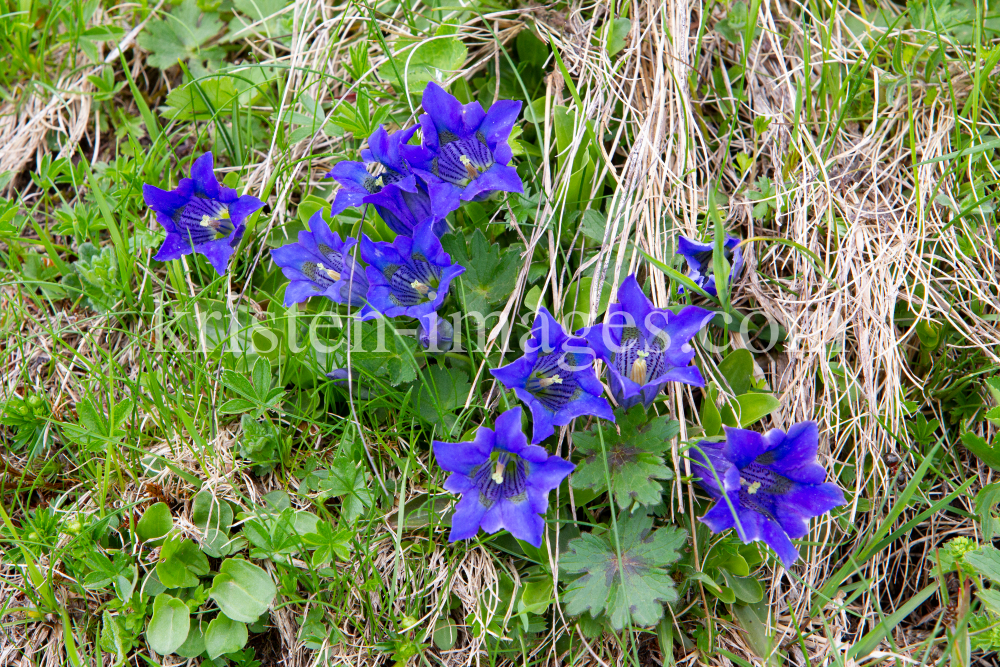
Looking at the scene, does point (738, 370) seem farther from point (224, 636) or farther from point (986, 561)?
point (224, 636)

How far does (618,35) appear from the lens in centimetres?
242

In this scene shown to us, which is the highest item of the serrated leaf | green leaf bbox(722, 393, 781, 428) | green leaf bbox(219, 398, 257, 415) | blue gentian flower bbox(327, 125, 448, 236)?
blue gentian flower bbox(327, 125, 448, 236)

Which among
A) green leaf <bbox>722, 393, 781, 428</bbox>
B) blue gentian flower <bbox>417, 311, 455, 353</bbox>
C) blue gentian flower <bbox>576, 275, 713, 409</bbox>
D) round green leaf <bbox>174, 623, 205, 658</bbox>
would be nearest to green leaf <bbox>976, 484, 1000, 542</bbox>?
green leaf <bbox>722, 393, 781, 428</bbox>

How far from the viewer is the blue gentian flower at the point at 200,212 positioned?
2203mm

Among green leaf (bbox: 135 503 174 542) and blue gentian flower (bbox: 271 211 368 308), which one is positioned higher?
blue gentian flower (bbox: 271 211 368 308)

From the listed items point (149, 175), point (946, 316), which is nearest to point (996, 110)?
point (946, 316)

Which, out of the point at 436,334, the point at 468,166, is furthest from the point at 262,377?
the point at 468,166

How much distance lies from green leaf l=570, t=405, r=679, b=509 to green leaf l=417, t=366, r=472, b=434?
14.9 inches

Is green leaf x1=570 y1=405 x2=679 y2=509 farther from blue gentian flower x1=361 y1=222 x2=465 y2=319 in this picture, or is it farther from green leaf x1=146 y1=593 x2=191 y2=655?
green leaf x1=146 y1=593 x2=191 y2=655

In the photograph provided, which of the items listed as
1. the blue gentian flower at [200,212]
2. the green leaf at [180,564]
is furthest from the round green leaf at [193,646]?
the blue gentian flower at [200,212]

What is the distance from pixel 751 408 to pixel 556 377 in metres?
0.58

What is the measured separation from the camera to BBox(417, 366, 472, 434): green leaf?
2092mm

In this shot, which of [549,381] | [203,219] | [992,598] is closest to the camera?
[992,598]

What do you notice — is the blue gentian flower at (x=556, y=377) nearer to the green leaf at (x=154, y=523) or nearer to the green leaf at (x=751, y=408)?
the green leaf at (x=751, y=408)
